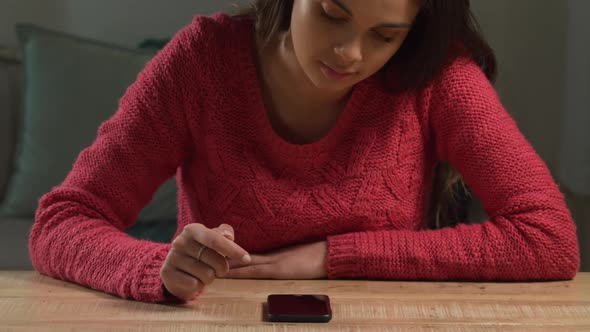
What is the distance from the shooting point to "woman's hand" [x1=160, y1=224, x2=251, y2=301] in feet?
3.16

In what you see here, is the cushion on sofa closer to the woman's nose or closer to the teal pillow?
the teal pillow

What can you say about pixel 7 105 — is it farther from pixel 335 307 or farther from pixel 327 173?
pixel 335 307

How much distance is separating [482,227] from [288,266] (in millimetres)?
307

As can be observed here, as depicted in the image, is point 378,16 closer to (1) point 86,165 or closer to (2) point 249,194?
(2) point 249,194

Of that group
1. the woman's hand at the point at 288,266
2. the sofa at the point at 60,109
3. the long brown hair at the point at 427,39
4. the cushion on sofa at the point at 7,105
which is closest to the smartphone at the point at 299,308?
the woman's hand at the point at 288,266

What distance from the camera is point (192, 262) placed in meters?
0.99

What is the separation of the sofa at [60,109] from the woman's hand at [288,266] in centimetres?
96

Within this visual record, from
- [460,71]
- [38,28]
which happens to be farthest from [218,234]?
[38,28]

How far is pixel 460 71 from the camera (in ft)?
4.07

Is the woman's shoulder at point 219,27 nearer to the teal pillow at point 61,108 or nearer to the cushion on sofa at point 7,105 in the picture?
the teal pillow at point 61,108

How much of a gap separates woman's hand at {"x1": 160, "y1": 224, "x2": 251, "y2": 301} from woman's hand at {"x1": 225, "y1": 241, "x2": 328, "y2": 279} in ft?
0.47

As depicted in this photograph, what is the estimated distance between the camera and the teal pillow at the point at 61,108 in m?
2.12

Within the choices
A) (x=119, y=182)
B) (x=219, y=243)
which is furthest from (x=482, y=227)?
(x=119, y=182)

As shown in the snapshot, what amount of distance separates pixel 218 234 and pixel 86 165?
0.33 m
